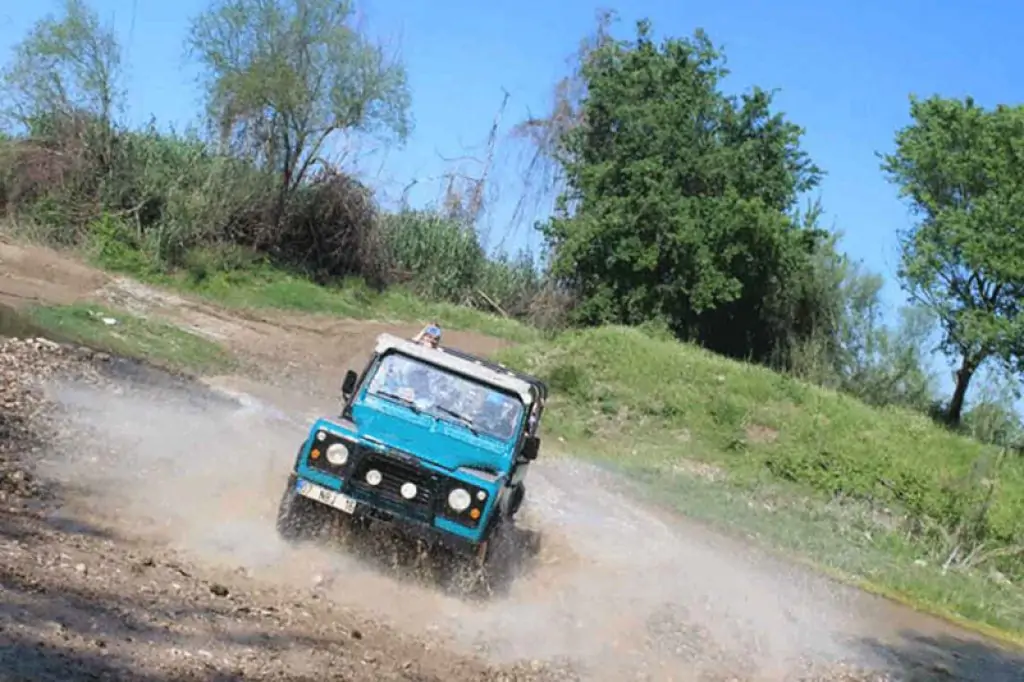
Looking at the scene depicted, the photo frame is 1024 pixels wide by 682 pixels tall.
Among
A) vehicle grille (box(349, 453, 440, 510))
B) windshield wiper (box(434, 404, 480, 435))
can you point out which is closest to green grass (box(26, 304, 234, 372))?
windshield wiper (box(434, 404, 480, 435))

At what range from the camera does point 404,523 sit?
9102mm

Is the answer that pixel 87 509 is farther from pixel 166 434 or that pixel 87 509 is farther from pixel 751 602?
pixel 751 602

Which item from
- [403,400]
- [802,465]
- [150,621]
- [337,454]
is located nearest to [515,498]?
[403,400]

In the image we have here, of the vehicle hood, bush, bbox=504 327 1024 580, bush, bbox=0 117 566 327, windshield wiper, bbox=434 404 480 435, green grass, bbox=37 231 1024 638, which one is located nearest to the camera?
the vehicle hood

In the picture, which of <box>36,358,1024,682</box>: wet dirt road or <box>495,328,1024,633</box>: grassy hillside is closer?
<box>36,358,1024,682</box>: wet dirt road

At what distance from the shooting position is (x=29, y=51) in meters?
31.7

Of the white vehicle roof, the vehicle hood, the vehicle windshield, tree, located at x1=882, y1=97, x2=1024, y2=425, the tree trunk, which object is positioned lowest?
the vehicle hood

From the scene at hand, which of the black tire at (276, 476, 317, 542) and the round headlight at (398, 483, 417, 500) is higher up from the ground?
the round headlight at (398, 483, 417, 500)

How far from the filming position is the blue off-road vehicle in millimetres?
9102

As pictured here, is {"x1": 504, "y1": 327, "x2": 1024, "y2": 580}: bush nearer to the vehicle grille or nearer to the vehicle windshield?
the vehicle windshield

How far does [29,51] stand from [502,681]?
29.2 m

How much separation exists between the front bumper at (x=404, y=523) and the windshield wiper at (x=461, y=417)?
A: 1.26m

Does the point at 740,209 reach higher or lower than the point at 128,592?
higher

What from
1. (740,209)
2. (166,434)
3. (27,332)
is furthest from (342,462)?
(740,209)
